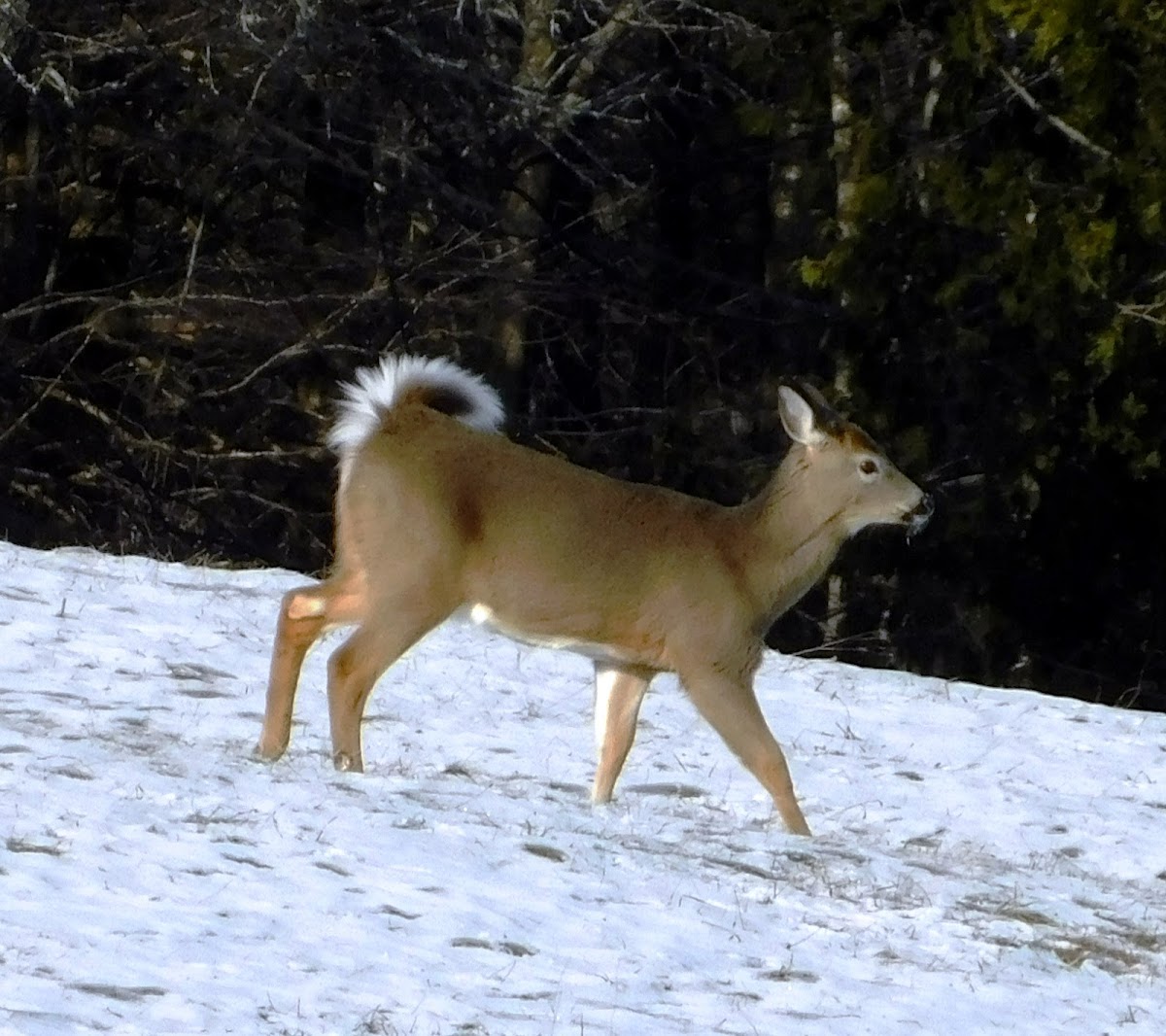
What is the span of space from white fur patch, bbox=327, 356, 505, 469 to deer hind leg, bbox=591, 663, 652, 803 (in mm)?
993

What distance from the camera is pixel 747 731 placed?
337 inches

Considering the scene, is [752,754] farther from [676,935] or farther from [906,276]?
[906,276]

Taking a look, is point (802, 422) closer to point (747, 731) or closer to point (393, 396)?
point (747, 731)

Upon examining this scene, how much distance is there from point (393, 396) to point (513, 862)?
2175 mm

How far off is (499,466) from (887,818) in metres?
2.03

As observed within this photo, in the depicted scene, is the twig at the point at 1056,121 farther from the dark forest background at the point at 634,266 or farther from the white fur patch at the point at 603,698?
the white fur patch at the point at 603,698

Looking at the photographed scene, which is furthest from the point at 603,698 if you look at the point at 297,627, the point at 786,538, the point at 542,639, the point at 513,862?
the point at 513,862

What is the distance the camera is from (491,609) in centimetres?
864

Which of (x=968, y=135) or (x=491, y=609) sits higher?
(x=968, y=135)

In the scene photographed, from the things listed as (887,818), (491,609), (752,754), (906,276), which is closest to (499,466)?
(491,609)

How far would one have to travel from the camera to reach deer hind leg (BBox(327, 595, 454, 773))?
835cm

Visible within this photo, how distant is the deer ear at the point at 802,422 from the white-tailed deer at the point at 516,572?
575 millimetres

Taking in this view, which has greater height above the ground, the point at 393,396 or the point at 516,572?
the point at 393,396

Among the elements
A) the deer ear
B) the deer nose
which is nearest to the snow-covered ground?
the deer nose
